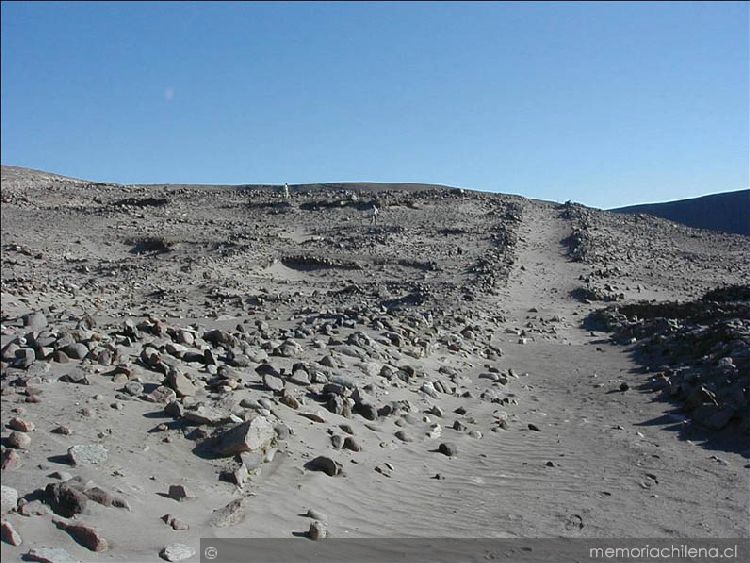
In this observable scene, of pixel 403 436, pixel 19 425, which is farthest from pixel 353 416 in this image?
pixel 19 425

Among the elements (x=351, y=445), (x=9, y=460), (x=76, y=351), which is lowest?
(x=351, y=445)

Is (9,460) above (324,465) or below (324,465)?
above

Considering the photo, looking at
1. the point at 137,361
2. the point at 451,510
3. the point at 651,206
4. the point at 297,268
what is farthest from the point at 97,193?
the point at 651,206

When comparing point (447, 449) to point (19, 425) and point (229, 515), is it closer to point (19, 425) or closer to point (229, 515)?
point (229, 515)

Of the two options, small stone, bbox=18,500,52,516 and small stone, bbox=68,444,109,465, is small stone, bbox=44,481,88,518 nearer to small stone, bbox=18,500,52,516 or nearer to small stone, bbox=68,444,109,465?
small stone, bbox=18,500,52,516

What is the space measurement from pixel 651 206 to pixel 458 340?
53591 mm

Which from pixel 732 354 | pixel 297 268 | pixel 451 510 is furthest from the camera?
pixel 297 268

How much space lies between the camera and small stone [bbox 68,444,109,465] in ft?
13.7

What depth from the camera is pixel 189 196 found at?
33812mm

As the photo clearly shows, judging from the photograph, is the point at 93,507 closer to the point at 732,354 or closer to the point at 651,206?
the point at 732,354

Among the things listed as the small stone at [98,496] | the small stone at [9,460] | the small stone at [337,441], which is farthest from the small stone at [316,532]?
the small stone at [9,460]

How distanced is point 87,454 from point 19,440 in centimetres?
38

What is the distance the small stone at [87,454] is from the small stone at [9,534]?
31.4 inches

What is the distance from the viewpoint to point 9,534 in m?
3.31
